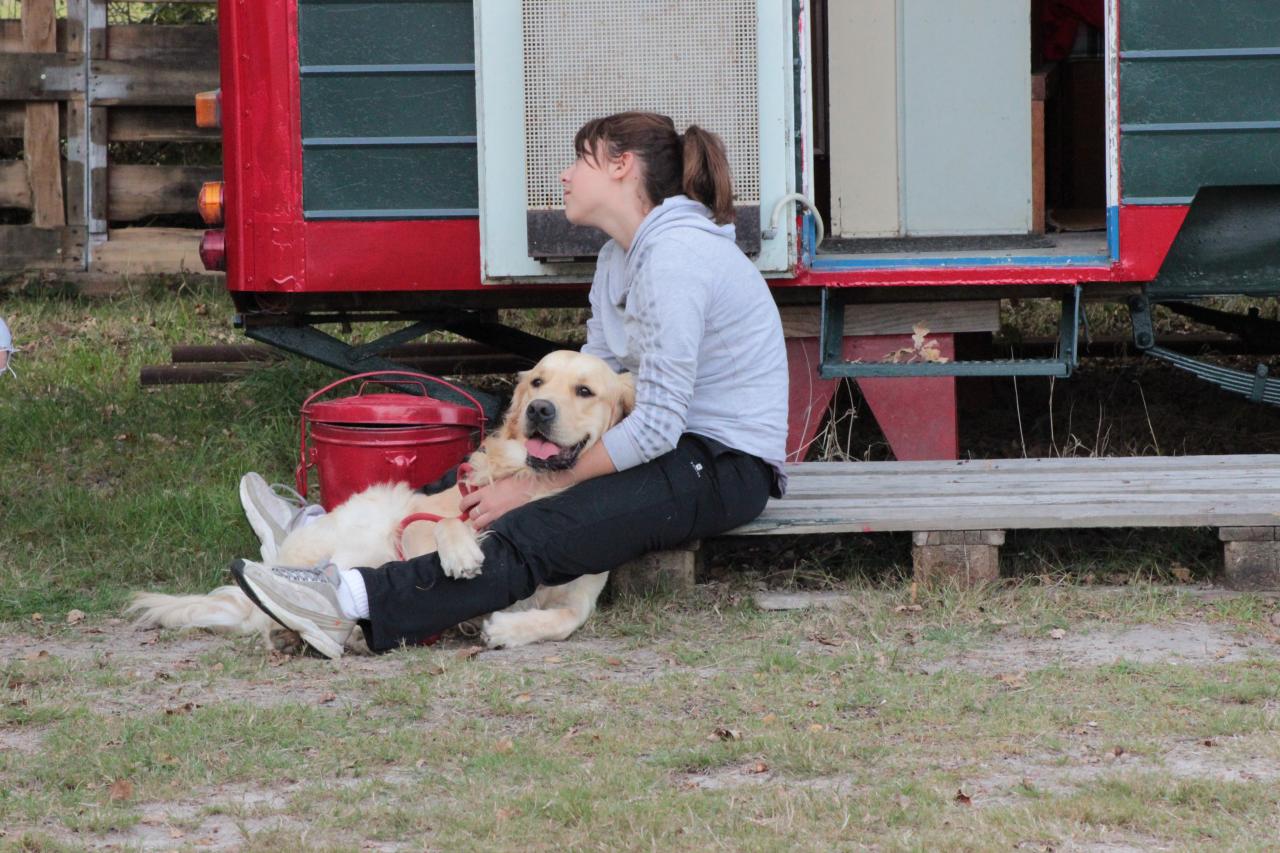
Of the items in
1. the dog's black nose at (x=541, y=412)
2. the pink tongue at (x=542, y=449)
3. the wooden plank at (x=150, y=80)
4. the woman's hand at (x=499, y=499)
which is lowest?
the woman's hand at (x=499, y=499)

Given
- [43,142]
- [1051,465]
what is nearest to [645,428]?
[1051,465]

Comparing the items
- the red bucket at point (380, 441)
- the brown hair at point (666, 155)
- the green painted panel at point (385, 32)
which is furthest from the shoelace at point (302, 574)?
the green painted panel at point (385, 32)

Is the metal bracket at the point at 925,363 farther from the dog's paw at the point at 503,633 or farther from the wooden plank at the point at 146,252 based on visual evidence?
the wooden plank at the point at 146,252

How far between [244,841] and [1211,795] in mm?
1690

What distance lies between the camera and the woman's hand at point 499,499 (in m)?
4.07

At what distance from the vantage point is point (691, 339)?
3.95m

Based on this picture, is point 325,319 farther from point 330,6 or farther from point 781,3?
point 781,3

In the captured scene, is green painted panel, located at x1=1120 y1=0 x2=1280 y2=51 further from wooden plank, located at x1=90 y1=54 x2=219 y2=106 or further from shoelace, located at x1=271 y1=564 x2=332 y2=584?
wooden plank, located at x1=90 y1=54 x2=219 y2=106

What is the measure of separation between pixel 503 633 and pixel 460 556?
26cm

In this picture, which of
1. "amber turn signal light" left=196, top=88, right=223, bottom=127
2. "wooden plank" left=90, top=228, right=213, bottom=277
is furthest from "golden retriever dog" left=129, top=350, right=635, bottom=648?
"wooden plank" left=90, top=228, right=213, bottom=277

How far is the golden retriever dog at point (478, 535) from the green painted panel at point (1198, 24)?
242 cm

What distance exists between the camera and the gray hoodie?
13.0 feet

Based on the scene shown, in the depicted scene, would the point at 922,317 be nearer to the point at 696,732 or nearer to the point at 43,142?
the point at 696,732

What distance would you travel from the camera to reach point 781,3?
16.6 feet
